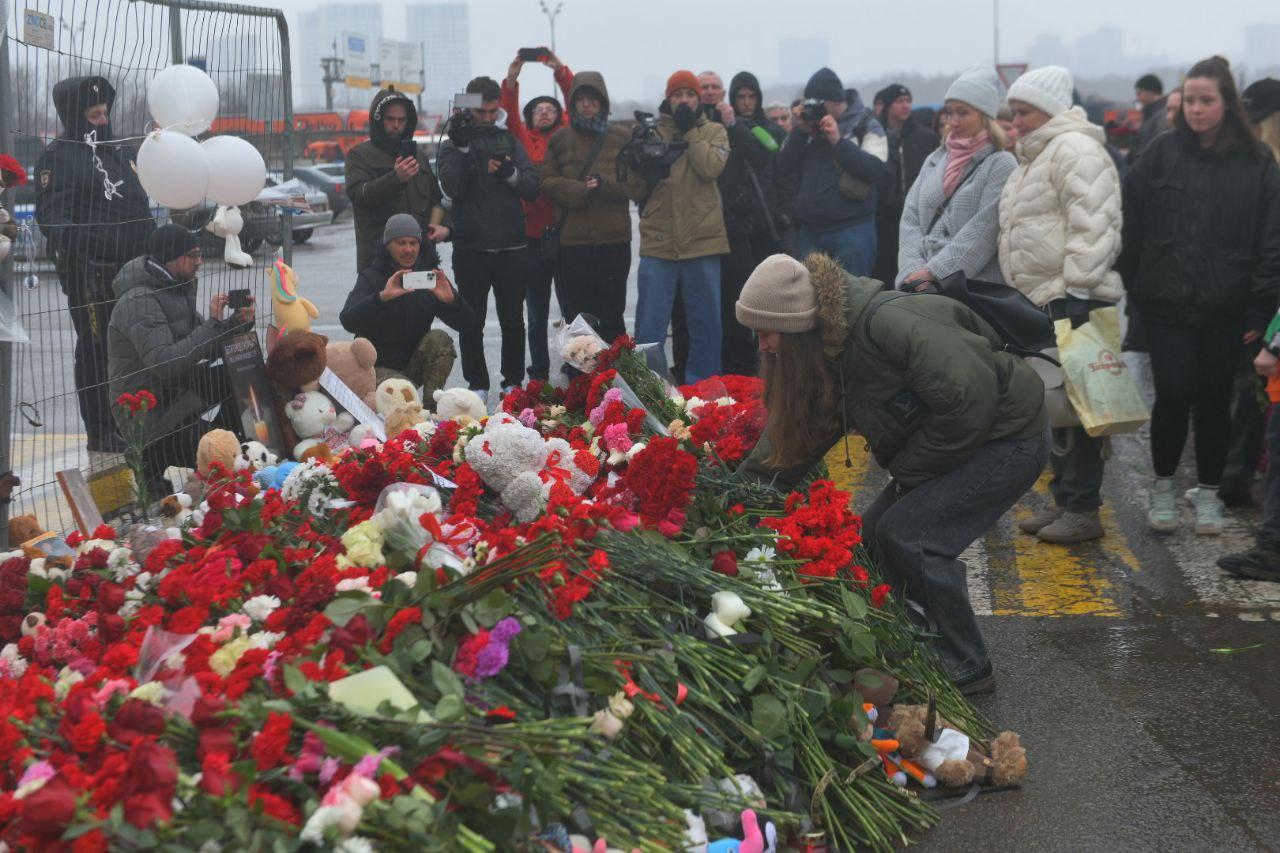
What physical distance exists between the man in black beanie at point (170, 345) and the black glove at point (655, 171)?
3.10 meters

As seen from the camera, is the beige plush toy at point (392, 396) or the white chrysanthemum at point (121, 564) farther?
the beige plush toy at point (392, 396)

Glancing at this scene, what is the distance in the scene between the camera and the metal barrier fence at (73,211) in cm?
462

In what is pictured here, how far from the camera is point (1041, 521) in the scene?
640 cm

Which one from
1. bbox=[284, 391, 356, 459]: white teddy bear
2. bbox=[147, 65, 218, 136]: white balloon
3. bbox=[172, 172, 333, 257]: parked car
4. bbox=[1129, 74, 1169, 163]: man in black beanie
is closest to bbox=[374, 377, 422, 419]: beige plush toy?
bbox=[284, 391, 356, 459]: white teddy bear

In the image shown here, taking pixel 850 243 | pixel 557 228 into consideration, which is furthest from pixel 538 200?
pixel 850 243

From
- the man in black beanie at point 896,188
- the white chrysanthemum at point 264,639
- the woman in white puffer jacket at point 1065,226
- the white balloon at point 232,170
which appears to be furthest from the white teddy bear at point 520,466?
the man in black beanie at point 896,188

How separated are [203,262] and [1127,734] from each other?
422 centimetres

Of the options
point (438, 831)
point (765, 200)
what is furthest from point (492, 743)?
point (765, 200)

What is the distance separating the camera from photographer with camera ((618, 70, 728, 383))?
8.49 metres

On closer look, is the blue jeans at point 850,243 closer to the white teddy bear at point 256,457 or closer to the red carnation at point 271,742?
the white teddy bear at point 256,457

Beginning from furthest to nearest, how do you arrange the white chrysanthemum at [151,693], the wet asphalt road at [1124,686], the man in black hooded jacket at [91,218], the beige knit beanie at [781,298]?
the man in black hooded jacket at [91,218]
the beige knit beanie at [781,298]
the wet asphalt road at [1124,686]
the white chrysanthemum at [151,693]

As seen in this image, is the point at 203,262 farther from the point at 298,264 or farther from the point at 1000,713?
the point at 298,264

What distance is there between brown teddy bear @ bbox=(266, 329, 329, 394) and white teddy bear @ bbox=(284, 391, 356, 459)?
0.07 meters

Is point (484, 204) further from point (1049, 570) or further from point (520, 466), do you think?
point (520, 466)
